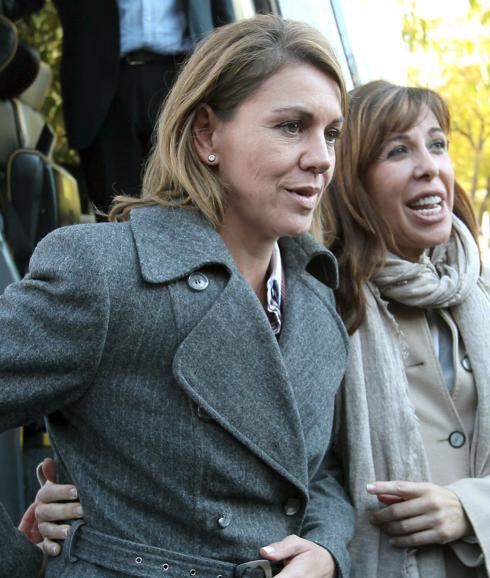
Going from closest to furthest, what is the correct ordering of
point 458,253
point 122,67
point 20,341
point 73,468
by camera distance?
point 20,341
point 73,468
point 458,253
point 122,67

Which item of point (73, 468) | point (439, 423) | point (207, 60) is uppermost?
point (207, 60)

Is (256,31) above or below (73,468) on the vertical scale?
above

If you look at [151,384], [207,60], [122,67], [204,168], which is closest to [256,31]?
[207,60]

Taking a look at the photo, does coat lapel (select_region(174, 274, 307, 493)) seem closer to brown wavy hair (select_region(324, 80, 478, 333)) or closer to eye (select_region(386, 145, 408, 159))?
brown wavy hair (select_region(324, 80, 478, 333))

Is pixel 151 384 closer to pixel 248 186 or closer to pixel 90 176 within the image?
pixel 248 186

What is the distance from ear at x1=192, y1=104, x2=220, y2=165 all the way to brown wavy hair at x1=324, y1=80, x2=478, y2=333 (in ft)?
2.13

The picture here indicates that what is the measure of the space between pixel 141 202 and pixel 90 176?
186 centimetres

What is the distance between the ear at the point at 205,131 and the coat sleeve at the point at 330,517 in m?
0.81

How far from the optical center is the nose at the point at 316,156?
223cm

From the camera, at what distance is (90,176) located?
4105 millimetres

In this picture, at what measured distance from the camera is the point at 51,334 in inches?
76.4

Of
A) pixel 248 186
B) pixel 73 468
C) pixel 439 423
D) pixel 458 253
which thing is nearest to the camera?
pixel 73 468

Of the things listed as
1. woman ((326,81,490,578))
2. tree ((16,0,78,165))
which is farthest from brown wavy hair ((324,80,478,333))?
tree ((16,0,78,165))

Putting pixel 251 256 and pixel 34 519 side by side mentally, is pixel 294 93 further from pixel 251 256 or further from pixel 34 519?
pixel 34 519
